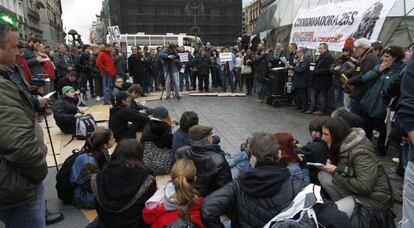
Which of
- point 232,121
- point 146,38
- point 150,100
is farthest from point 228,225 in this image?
point 146,38

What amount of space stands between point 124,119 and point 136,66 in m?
8.55

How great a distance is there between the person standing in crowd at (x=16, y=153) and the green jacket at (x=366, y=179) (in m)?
2.50

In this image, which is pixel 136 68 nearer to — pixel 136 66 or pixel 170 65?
pixel 136 66

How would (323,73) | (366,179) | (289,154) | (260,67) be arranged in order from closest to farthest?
(366,179), (289,154), (323,73), (260,67)

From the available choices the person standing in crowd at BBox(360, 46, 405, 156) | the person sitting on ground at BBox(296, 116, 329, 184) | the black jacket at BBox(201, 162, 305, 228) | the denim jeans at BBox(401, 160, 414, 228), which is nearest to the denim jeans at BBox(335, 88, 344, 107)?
the person standing in crowd at BBox(360, 46, 405, 156)

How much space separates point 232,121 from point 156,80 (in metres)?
7.43

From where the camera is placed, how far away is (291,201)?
275 centimetres

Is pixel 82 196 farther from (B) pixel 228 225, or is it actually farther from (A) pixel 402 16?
(A) pixel 402 16

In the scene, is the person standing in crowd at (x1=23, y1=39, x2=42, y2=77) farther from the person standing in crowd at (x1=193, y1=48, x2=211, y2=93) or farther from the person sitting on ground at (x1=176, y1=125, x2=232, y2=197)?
the person sitting on ground at (x1=176, y1=125, x2=232, y2=197)

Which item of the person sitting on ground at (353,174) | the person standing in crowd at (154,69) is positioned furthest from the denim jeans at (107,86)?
the person sitting on ground at (353,174)

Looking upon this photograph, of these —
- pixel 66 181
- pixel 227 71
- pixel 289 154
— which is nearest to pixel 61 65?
pixel 227 71

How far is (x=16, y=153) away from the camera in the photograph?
220 cm

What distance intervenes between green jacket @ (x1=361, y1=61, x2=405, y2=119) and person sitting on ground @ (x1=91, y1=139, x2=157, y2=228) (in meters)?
4.17

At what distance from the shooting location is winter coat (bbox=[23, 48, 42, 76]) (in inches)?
391
